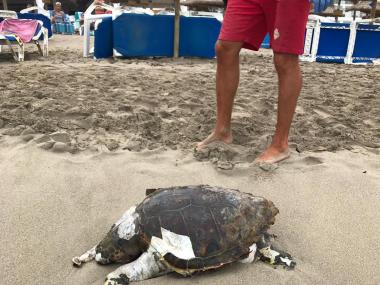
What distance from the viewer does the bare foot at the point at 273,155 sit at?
2244 mm

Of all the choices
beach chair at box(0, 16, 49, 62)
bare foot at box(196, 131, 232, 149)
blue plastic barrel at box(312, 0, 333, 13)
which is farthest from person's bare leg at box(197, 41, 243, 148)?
blue plastic barrel at box(312, 0, 333, 13)

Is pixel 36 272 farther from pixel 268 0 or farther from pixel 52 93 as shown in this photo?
pixel 52 93

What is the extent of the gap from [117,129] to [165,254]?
1.52m

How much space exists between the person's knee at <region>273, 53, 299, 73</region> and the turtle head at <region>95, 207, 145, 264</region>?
1210 millimetres

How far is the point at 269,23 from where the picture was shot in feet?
7.44

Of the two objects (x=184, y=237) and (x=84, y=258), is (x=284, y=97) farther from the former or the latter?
(x=84, y=258)

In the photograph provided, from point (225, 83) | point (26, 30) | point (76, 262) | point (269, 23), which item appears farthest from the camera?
point (26, 30)

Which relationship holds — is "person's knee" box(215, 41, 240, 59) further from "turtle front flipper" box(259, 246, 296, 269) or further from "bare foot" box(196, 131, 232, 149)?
"turtle front flipper" box(259, 246, 296, 269)

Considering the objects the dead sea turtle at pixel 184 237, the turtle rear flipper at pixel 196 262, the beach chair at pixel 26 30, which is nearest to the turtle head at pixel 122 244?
the dead sea turtle at pixel 184 237

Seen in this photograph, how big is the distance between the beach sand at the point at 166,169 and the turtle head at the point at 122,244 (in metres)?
0.06

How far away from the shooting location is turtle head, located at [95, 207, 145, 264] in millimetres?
1385

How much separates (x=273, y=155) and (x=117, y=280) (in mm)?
1243

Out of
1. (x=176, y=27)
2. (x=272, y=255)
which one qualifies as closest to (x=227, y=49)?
(x=272, y=255)

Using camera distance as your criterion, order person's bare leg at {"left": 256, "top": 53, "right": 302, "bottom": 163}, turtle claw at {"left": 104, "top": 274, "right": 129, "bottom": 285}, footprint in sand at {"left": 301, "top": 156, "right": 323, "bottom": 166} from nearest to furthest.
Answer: turtle claw at {"left": 104, "top": 274, "right": 129, "bottom": 285} → person's bare leg at {"left": 256, "top": 53, "right": 302, "bottom": 163} → footprint in sand at {"left": 301, "top": 156, "right": 323, "bottom": 166}
